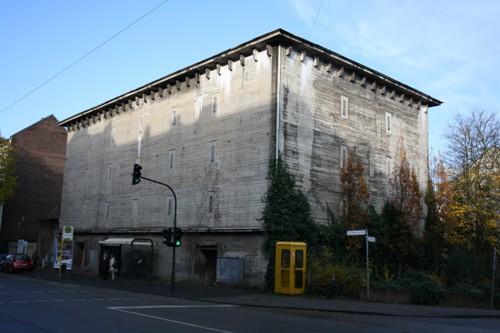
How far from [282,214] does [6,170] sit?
4149 cm

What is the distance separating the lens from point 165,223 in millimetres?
34844

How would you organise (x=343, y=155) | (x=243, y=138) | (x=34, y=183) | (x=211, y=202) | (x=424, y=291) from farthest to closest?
(x=34, y=183) → (x=343, y=155) → (x=211, y=202) → (x=243, y=138) → (x=424, y=291)

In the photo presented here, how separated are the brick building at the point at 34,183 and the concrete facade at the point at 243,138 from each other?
86.2ft

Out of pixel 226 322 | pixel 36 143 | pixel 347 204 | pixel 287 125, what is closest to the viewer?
pixel 226 322

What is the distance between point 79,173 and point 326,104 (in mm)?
27018

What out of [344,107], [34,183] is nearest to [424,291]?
[344,107]

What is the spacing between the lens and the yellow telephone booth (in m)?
24.3

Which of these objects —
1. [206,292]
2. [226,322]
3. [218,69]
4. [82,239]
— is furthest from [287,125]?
[82,239]

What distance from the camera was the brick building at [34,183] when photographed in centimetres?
6203

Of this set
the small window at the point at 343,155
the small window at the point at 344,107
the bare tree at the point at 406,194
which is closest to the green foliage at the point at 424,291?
the small window at the point at 343,155

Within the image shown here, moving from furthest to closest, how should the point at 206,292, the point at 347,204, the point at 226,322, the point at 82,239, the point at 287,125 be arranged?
the point at 82,239 < the point at 347,204 < the point at 287,125 < the point at 206,292 < the point at 226,322

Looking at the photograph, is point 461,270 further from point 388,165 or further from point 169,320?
point 169,320

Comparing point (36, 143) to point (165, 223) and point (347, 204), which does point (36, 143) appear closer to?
point (165, 223)

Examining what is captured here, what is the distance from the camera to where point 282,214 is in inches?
1069
